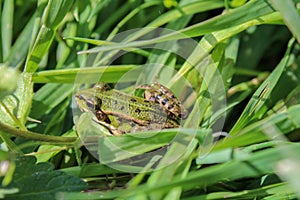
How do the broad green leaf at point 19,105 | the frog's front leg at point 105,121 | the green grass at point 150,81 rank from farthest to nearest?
the frog's front leg at point 105,121 < the broad green leaf at point 19,105 < the green grass at point 150,81

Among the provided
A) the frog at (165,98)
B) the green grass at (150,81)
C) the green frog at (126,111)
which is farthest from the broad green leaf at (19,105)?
the frog at (165,98)

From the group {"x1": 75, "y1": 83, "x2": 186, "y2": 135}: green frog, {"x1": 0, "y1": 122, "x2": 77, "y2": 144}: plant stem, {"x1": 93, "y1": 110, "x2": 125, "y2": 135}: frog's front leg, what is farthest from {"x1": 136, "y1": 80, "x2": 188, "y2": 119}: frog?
{"x1": 0, "y1": 122, "x2": 77, "y2": 144}: plant stem

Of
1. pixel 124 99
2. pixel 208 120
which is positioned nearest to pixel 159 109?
pixel 124 99

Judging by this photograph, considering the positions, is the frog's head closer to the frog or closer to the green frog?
the green frog

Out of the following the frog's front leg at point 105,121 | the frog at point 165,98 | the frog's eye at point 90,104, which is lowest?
the frog's front leg at point 105,121

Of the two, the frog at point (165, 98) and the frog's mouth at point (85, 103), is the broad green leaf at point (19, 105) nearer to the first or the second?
the frog's mouth at point (85, 103)

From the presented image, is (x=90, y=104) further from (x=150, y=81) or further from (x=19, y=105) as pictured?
(x=19, y=105)

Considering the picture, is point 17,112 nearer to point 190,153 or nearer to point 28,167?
point 28,167
